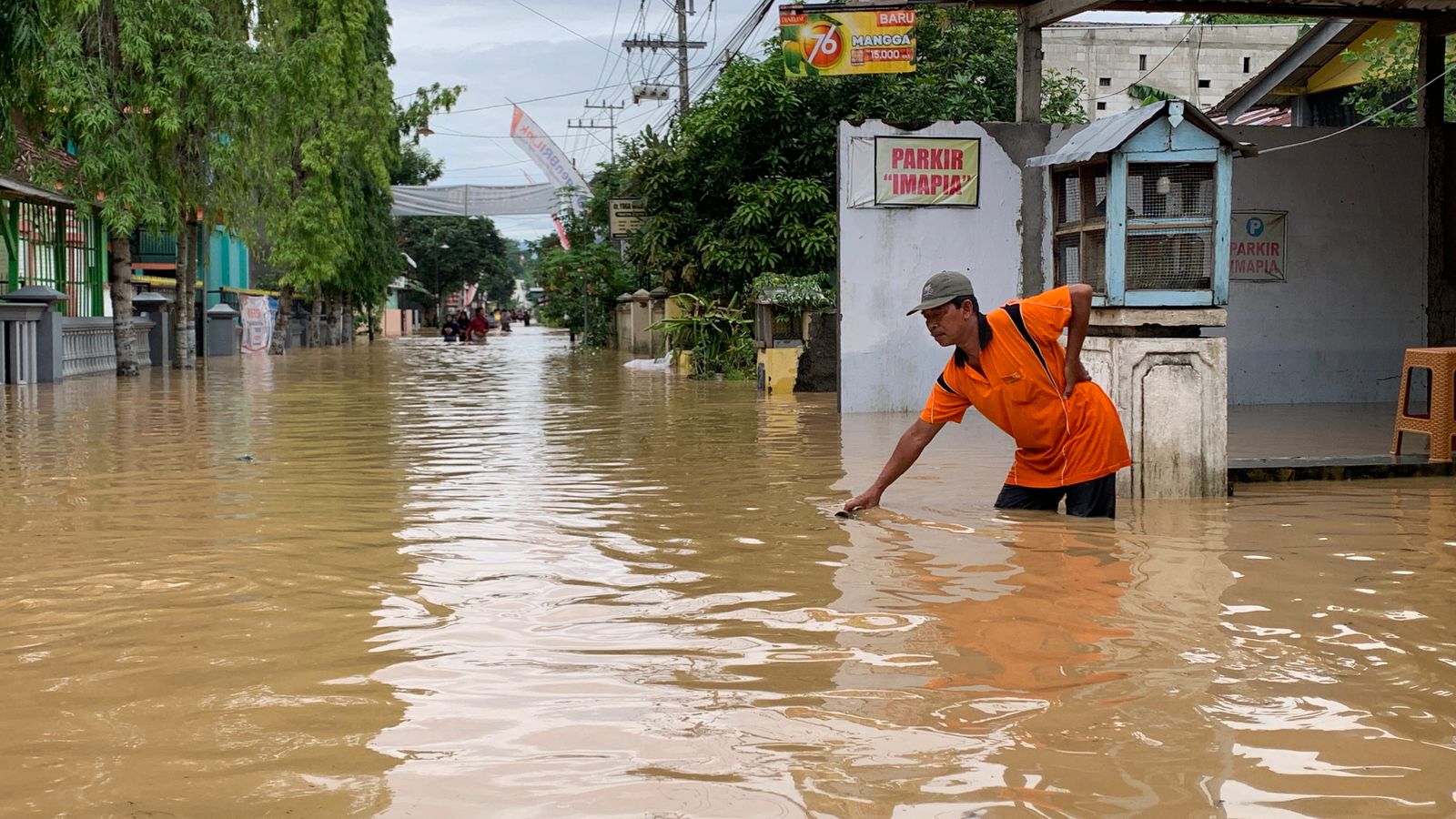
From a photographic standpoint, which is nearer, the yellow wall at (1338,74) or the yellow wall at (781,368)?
the yellow wall at (781,368)

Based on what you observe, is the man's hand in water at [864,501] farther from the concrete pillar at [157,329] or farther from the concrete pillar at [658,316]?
the concrete pillar at [157,329]

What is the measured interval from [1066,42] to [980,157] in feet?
112

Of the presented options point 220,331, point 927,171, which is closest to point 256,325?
point 220,331

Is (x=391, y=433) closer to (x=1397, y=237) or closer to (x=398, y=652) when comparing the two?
(x=398, y=652)

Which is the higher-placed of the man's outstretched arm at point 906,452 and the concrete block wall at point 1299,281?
the concrete block wall at point 1299,281

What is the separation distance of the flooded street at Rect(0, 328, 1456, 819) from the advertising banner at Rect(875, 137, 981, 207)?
510cm

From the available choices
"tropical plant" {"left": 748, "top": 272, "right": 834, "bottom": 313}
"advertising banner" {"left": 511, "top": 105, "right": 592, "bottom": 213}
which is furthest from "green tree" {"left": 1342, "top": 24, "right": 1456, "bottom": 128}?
"advertising banner" {"left": 511, "top": 105, "right": 592, "bottom": 213}

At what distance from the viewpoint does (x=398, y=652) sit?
4.68m

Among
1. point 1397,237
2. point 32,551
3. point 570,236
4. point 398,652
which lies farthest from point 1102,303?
point 570,236

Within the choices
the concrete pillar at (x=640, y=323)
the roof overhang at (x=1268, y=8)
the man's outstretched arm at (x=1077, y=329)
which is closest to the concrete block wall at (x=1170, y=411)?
the man's outstretched arm at (x=1077, y=329)

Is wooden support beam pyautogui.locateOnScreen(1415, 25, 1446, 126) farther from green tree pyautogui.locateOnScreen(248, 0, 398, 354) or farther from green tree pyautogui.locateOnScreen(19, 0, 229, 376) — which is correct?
green tree pyautogui.locateOnScreen(248, 0, 398, 354)

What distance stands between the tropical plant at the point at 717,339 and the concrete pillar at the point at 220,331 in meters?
14.4

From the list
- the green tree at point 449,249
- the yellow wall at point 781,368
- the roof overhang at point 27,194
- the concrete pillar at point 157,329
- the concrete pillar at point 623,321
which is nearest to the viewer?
the yellow wall at point 781,368

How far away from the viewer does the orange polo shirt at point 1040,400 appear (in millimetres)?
6676
